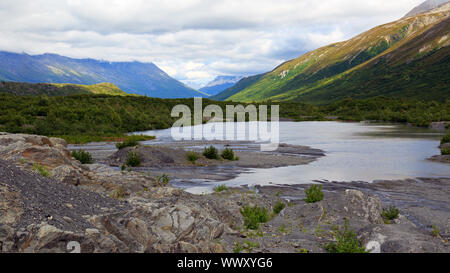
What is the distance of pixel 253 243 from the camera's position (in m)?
12.9

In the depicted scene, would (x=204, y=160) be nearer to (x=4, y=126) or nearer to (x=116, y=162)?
(x=116, y=162)

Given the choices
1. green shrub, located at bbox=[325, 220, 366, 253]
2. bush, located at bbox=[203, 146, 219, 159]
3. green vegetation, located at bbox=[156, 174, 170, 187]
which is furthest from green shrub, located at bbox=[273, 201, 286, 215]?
bush, located at bbox=[203, 146, 219, 159]

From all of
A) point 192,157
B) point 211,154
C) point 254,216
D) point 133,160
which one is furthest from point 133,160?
point 254,216

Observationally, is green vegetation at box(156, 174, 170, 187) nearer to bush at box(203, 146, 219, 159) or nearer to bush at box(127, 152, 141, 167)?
bush at box(127, 152, 141, 167)

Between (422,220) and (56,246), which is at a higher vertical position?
(56,246)

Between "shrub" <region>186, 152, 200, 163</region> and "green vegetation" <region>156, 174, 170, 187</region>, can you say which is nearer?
"green vegetation" <region>156, 174, 170, 187</region>

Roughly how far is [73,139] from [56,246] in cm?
5464

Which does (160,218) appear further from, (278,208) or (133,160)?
(133,160)

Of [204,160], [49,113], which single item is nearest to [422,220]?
[204,160]

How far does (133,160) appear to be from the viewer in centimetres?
3594

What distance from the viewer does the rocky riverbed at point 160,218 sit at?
403 inches

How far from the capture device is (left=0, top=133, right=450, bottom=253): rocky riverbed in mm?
10235

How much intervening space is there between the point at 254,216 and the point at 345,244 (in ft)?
15.7

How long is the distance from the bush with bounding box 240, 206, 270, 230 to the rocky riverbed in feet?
1.04
